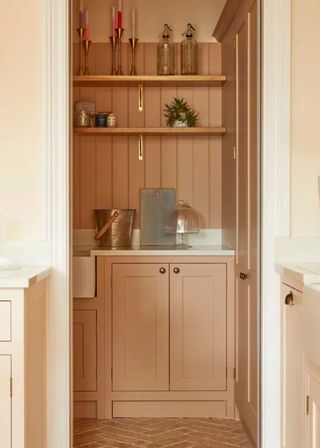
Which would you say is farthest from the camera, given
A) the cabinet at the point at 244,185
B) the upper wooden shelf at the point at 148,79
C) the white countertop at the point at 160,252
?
the upper wooden shelf at the point at 148,79

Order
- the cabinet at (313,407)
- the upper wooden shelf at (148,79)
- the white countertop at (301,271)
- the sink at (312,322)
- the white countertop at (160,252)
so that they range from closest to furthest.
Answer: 1. the sink at (312,322)
2. the cabinet at (313,407)
3. the white countertop at (301,271)
4. the white countertop at (160,252)
5. the upper wooden shelf at (148,79)

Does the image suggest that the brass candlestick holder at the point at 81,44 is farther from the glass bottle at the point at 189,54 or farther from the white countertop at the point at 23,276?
the white countertop at the point at 23,276

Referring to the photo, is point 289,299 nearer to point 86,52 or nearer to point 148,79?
point 148,79

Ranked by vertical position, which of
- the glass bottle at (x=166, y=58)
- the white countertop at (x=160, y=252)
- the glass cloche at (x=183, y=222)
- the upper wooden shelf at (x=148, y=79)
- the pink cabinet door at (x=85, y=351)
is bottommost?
→ the pink cabinet door at (x=85, y=351)

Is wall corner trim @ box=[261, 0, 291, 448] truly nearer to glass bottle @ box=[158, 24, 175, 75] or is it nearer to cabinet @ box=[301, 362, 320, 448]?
cabinet @ box=[301, 362, 320, 448]

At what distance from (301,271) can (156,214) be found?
2.01 m

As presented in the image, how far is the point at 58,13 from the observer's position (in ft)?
8.67

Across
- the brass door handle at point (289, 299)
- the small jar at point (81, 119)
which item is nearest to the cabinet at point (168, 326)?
the small jar at point (81, 119)

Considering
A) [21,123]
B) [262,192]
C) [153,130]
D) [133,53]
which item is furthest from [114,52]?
[262,192]

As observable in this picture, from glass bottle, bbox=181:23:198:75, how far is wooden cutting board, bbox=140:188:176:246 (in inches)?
30.6

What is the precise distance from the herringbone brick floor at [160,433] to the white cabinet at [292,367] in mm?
841

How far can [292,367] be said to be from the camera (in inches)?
96.7

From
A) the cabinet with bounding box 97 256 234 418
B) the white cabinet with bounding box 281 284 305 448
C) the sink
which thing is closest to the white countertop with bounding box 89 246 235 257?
the cabinet with bounding box 97 256 234 418

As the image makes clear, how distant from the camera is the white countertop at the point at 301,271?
2.17 meters
